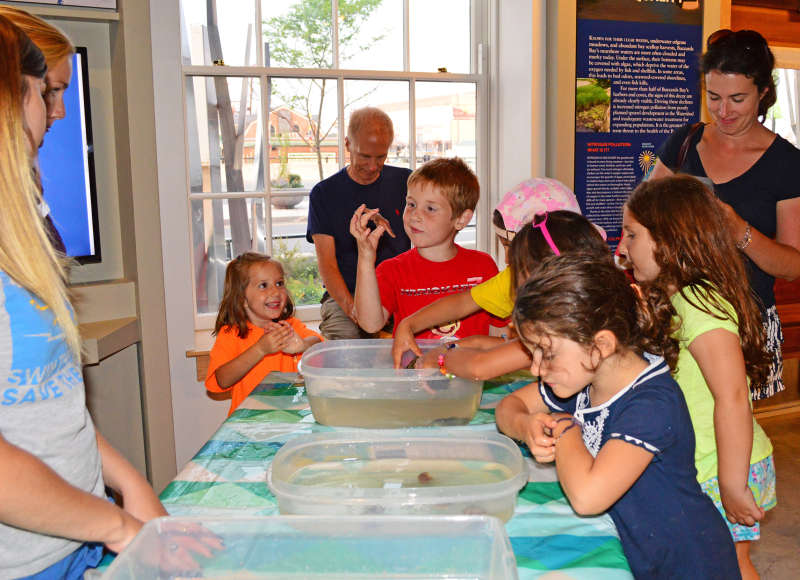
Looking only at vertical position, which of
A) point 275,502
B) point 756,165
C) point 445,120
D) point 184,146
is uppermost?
point 445,120

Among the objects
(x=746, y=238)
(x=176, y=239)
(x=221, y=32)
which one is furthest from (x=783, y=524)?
(x=221, y=32)

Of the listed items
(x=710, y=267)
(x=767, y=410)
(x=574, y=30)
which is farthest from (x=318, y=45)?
(x=767, y=410)

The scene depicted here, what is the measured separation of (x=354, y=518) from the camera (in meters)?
0.79

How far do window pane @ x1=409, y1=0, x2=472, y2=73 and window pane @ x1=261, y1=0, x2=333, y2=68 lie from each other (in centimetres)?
38

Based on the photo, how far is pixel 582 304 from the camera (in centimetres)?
104

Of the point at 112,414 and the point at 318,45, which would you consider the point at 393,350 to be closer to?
the point at 112,414

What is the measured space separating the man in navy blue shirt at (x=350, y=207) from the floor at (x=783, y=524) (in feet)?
5.30

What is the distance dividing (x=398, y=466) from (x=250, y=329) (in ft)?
3.55

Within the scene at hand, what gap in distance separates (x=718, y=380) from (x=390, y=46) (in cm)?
226

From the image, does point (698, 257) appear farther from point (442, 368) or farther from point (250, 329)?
point (250, 329)

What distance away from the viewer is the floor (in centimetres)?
238

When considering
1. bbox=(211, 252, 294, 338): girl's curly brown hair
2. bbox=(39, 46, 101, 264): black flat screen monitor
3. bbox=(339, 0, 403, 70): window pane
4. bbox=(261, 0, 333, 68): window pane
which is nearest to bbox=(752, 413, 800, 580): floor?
bbox=(211, 252, 294, 338): girl's curly brown hair

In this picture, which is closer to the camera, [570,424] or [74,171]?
[570,424]

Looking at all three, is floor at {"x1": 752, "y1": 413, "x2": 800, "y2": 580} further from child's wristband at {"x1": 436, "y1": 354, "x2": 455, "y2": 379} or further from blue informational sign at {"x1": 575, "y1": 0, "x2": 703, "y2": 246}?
child's wristband at {"x1": 436, "y1": 354, "x2": 455, "y2": 379}
